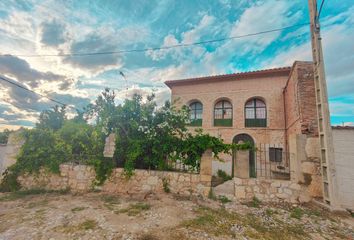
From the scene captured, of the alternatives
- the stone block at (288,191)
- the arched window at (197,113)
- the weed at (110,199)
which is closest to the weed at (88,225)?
the weed at (110,199)

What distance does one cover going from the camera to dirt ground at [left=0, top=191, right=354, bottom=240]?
10.7 ft

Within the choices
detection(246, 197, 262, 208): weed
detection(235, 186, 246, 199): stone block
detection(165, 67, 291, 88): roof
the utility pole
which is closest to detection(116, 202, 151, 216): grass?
detection(235, 186, 246, 199): stone block

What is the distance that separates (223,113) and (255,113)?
2459 mm

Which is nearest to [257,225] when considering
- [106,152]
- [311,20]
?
[106,152]

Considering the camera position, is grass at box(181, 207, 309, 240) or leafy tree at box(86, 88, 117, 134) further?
leafy tree at box(86, 88, 117, 134)

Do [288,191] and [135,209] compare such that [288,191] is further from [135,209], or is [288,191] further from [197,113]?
[197,113]

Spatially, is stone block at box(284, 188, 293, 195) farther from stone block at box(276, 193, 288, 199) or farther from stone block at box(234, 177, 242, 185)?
stone block at box(234, 177, 242, 185)

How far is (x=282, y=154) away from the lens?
37.3 feet

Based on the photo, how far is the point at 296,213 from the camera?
4508 mm

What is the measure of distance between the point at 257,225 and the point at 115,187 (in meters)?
4.78

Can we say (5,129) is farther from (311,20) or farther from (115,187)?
(311,20)

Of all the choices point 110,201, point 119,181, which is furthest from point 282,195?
point 119,181

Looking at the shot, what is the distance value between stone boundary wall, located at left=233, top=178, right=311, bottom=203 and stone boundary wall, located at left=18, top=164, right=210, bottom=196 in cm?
113

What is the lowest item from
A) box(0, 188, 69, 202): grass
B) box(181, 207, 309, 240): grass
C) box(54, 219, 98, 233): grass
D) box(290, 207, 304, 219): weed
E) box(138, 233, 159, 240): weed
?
box(0, 188, 69, 202): grass
